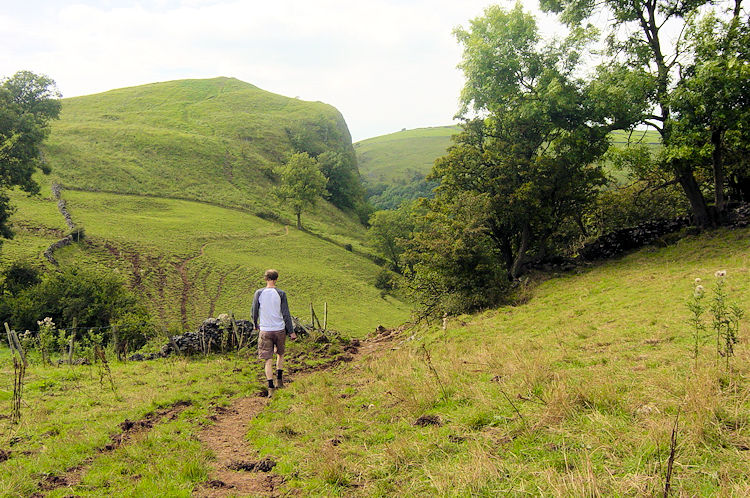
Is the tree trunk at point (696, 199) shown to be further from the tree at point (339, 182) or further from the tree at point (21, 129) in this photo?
the tree at point (339, 182)

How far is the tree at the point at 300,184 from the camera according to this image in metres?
71.4

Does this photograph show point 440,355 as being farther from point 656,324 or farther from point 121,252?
point 121,252

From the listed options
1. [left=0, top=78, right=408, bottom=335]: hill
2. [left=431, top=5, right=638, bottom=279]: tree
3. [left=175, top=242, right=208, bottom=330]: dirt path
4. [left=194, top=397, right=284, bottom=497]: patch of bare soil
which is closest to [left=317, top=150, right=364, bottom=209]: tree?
[left=0, top=78, right=408, bottom=335]: hill

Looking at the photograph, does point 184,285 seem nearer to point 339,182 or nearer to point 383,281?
point 383,281

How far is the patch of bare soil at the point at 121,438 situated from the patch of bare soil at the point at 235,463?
3.40ft

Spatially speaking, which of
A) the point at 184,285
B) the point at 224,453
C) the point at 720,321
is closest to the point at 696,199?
the point at 720,321

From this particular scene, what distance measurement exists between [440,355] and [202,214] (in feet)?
185

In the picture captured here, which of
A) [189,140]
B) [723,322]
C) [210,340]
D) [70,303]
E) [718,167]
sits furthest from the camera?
[189,140]

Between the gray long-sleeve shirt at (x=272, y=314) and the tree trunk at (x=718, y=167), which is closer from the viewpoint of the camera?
the gray long-sleeve shirt at (x=272, y=314)

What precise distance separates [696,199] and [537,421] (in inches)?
900

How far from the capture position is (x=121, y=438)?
7.40 metres

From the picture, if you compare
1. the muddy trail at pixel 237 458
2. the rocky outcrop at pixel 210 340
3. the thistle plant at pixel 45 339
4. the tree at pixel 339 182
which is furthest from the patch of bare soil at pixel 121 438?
the tree at pixel 339 182

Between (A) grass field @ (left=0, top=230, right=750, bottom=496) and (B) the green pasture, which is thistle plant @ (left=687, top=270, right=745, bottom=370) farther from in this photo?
(B) the green pasture

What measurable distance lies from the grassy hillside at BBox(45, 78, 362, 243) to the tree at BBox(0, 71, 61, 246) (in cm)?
1077
